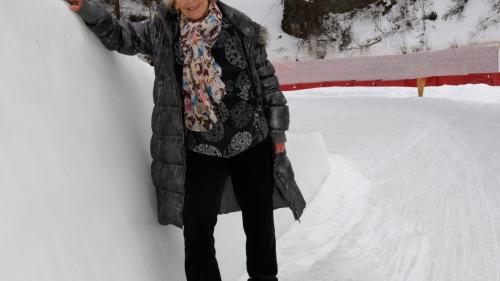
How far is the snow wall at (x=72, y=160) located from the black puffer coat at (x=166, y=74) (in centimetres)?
6

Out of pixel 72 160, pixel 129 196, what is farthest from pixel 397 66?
pixel 72 160

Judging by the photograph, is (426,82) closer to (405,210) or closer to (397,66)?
(397,66)

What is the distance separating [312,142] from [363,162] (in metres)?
1.46

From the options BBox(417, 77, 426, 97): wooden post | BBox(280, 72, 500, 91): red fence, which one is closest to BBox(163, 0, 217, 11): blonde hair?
BBox(280, 72, 500, 91): red fence

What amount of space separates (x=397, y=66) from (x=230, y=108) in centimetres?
1869

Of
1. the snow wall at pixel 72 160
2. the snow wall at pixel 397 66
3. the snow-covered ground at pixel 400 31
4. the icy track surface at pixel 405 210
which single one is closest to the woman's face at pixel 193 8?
the snow wall at pixel 72 160

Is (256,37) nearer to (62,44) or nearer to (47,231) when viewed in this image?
(62,44)

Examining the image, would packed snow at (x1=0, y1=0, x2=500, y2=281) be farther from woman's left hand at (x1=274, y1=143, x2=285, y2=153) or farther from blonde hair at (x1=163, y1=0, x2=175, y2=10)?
woman's left hand at (x1=274, y1=143, x2=285, y2=153)

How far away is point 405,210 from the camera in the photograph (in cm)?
425

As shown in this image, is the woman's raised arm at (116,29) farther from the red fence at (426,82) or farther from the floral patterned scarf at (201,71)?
the red fence at (426,82)

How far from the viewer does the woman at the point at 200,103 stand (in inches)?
81.8

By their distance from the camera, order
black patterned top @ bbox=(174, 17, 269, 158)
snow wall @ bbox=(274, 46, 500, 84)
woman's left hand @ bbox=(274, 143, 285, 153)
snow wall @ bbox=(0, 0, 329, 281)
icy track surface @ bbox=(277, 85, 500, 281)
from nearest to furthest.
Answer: snow wall @ bbox=(0, 0, 329, 281), black patterned top @ bbox=(174, 17, 269, 158), woman's left hand @ bbox=(274, 143, 285, 153), icy track surface @ bbox=(277, 85, 500, 281), snow wall @ bbox=(274, 46, 500, 84)

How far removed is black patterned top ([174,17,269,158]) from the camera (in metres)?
2.15

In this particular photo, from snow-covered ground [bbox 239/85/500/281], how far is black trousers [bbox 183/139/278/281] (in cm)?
68
